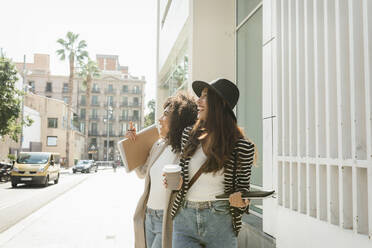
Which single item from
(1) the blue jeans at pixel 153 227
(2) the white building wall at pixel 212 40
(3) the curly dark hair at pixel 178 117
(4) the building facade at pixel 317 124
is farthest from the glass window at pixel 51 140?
(3) the curly dark hair at pixel 178 117

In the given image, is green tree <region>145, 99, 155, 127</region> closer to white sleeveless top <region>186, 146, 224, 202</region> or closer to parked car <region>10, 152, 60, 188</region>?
parked car <region>10, 152, 60, 188</region>

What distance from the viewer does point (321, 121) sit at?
115 inches

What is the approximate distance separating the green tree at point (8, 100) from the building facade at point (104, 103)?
51851mm

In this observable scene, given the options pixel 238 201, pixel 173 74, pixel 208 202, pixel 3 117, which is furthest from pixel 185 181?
pixel 3 117

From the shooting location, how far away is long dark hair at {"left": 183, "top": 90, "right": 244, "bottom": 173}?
2244 mm

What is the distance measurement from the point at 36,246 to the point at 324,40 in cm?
547

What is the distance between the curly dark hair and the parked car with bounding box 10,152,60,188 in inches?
676

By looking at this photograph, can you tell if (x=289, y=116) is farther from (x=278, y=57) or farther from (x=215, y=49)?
(x=215, y=49)

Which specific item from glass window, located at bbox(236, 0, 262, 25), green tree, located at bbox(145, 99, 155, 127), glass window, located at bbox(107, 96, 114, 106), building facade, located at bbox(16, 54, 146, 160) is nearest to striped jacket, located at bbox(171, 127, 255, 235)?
glass window, located at bbox(236, 0, 262, 25)

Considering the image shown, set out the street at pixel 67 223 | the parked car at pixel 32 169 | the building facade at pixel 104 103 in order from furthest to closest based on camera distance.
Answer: the building facade at pixel 104 103 < the parked car at pixel 32 169 < the street at pixel 67 223

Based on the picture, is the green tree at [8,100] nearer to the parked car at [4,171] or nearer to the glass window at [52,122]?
the parked car at [4,171]

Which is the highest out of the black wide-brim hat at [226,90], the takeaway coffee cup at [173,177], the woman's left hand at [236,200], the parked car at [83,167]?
the black wide-brim hat at [226,90]

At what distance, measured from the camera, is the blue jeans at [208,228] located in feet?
7.43

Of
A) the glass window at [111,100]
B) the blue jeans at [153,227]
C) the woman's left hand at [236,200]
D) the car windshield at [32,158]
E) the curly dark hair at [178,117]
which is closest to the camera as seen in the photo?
the woman's left hand at [236,200]
